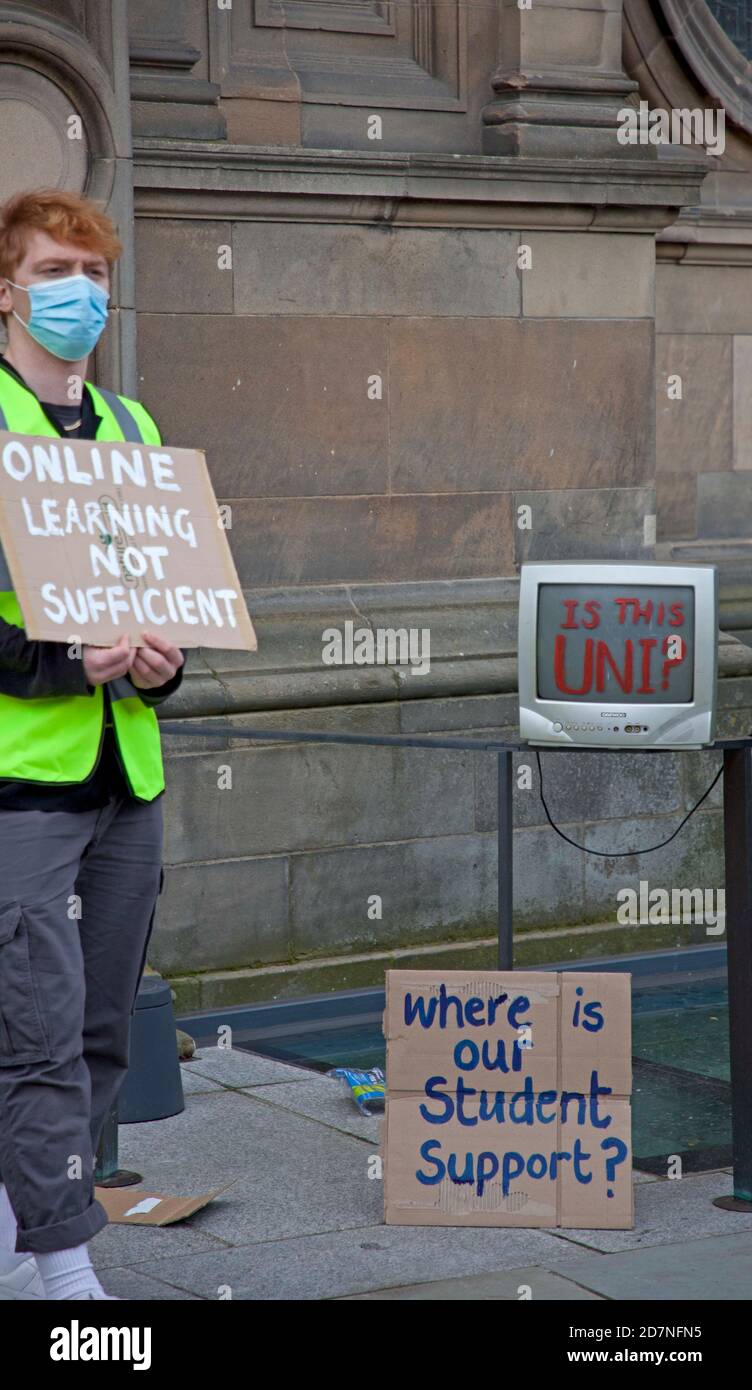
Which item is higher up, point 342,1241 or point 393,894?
point 393,894

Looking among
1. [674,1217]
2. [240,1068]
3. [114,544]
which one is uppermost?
[114,544]

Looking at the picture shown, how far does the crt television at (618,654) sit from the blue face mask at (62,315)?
84.7 inches

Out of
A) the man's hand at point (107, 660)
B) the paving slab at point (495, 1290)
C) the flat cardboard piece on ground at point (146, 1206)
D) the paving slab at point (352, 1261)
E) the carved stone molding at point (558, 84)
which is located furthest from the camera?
the carved stone molding at point (558, 84)

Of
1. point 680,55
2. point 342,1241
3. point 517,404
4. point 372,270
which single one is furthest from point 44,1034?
point 680,55

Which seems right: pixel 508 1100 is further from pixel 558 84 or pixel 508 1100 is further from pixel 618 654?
pixel 558 84

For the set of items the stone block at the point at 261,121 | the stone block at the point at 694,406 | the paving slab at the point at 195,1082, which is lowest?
the paving slab at the point at 195,1082

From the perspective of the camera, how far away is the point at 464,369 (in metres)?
7.85

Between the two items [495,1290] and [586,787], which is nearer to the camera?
[495,1290]

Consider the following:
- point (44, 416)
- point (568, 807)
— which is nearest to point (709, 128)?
point (568, 807)

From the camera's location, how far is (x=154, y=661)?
376 centimetres

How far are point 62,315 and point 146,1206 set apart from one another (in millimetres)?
2193

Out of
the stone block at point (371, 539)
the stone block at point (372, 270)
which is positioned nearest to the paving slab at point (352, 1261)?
the stone block at point (371, 539)

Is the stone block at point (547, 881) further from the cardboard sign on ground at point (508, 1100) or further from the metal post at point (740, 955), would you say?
the cardboard sign on ground at point (508, 1100)

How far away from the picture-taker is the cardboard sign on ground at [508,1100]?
476 cm
